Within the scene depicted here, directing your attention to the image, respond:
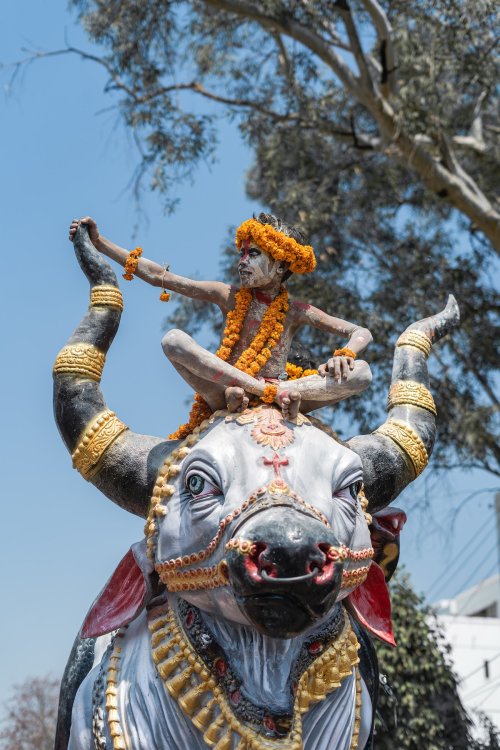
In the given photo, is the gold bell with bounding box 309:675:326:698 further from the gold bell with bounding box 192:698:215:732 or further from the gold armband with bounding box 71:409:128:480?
the gold armband with bounding box 71:409:128:480

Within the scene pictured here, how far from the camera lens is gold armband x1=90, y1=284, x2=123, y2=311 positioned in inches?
182

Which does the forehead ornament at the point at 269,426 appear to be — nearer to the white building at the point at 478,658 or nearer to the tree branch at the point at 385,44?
the tree branch at the point at 385,44

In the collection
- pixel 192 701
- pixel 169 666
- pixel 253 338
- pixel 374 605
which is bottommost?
pixel 192 701

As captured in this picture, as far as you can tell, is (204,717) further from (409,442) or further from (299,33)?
(299,33)

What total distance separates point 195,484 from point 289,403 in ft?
1.67

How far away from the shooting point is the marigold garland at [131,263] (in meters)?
4.81

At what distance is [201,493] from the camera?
3.92m

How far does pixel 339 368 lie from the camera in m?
4.25

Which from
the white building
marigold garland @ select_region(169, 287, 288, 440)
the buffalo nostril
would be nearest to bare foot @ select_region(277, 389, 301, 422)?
marigold garland @ select_region(169, 287, 288, 440)

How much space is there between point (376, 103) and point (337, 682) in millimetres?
9779

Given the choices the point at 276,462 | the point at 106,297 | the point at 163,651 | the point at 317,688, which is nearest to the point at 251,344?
the point at 106,297

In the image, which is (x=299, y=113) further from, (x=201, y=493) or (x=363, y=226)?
(x=201, y=493)

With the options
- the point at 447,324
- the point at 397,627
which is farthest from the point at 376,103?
the point at 447,324

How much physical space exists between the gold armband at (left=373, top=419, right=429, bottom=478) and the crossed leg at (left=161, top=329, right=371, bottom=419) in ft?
1.05
